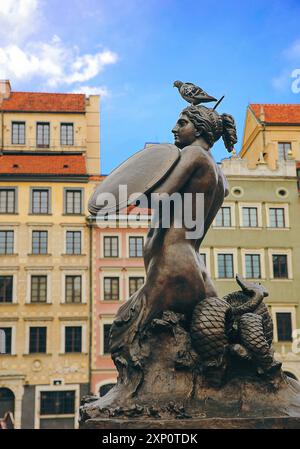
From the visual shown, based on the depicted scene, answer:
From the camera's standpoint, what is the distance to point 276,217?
39.4 m

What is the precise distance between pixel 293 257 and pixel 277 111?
41.8 ft

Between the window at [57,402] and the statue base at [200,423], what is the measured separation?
Answer: 30.5 metres

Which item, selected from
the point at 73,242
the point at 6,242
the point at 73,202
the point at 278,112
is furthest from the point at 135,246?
the point at 278,112

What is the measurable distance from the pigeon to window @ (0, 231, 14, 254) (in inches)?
1246

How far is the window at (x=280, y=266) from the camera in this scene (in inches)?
1518

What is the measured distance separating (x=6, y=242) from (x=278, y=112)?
21.3 meters

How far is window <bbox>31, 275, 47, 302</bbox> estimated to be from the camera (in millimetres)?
37531

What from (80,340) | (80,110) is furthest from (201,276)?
(80,110)

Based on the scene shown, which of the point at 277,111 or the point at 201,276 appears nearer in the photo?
the point at 201,276

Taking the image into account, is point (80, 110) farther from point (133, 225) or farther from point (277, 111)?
point (277, 111)

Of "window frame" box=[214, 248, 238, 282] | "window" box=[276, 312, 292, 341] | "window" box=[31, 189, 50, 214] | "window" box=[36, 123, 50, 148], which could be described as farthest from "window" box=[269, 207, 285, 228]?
"window" box=[36, 123, 50, 148]

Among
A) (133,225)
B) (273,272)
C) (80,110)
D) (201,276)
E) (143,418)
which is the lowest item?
(143,418)

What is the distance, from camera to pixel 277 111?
46.8 meters

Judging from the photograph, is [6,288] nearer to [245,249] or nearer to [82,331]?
[82,331]
